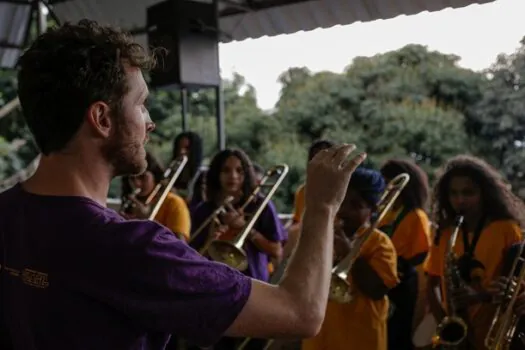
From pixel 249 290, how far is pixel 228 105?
12.2 metres

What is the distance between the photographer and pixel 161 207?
430cm

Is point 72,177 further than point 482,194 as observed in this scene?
No

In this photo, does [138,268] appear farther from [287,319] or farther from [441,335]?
[441,335]

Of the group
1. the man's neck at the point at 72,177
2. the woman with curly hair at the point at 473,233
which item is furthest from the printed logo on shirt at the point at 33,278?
the woman with curly hair at the point at 473,233

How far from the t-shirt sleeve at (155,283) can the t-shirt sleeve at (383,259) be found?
6.39 ft

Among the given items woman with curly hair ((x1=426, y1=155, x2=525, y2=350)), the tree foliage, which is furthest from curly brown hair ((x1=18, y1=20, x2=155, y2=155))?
the tree foliage

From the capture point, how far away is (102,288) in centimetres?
132

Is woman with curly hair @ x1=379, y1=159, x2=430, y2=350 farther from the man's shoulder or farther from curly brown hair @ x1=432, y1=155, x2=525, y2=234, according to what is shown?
the man's shoulder

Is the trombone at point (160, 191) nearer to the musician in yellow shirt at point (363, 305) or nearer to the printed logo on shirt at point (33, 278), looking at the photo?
the musician in yellow shirt at point (363, 305)

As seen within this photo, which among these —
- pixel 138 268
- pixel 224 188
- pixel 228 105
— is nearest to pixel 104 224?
pixel 138 268

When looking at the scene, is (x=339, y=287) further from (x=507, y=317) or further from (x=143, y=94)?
(x=143, y=94)

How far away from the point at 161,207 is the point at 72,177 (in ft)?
9.42

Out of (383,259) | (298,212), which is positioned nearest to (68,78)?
(383,259)

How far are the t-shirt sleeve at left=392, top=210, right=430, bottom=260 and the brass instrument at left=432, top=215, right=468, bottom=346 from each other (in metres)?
0.71
